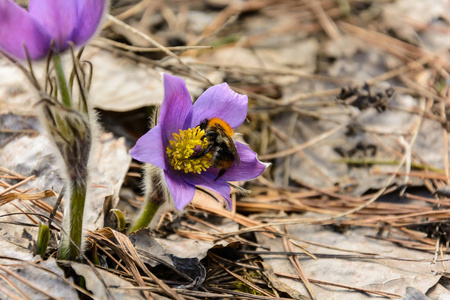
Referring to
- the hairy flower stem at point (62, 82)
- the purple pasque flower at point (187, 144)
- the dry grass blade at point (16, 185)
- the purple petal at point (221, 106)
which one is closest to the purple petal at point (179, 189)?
the purple pasque flower at point (187, 144)

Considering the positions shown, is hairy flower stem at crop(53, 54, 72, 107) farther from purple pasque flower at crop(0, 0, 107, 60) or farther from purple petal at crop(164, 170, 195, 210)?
purple petal at crop(164, 170, 195, 210)

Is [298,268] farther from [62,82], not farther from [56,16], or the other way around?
[56,16]

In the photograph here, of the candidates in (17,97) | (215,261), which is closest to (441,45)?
(215,261)

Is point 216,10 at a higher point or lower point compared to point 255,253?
higher

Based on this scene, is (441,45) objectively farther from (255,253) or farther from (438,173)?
(255,253)

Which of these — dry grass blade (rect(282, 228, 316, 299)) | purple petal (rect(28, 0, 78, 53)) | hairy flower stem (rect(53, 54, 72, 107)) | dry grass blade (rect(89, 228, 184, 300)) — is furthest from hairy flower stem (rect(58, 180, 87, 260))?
dry grass blade (rect(282, 228, 316, 299))
